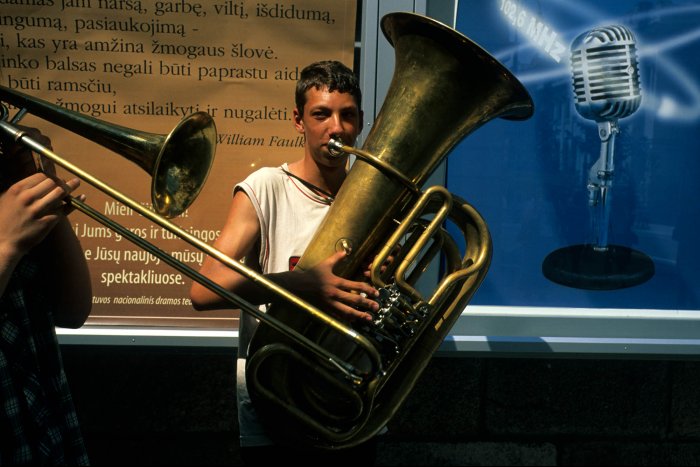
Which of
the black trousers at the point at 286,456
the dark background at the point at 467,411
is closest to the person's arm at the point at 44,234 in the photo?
the black trousers at the point at 286,456

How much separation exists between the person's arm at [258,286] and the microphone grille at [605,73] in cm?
179

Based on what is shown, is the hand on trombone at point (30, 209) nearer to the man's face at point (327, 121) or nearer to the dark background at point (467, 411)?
the man's face at point (327, 121)

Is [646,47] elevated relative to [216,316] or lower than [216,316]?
elevated

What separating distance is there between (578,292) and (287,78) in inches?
61.8

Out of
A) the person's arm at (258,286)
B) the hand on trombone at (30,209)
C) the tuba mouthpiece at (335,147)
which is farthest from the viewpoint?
the tuba mouthpiece at (335,147)

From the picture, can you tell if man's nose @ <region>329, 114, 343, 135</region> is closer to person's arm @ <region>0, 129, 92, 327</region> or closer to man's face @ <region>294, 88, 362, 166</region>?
man's face @ <region>294, 88, 362, 166</region>

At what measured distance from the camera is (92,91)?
10.5 ft

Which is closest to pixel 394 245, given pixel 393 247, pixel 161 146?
pixel 393 247

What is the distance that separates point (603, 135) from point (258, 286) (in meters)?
2.13

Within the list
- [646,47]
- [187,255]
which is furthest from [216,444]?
[646,47]

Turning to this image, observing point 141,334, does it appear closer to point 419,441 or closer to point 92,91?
point 92,91

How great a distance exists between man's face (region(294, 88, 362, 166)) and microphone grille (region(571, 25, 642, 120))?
1471 millimetres

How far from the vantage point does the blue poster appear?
11.2 feet

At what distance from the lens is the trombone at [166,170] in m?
1.67
